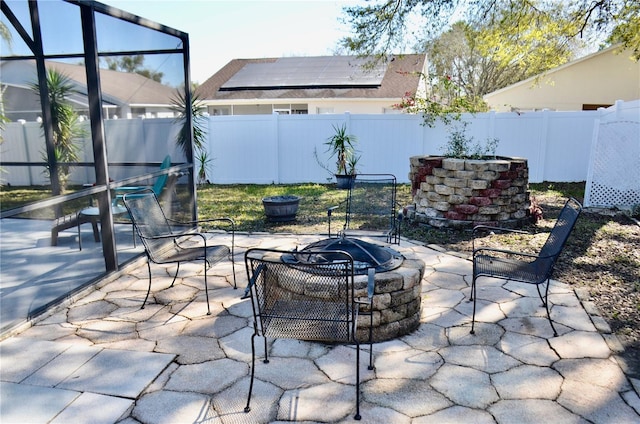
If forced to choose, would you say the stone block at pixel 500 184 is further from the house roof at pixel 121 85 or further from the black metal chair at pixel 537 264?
the house roof at pixel 121 85

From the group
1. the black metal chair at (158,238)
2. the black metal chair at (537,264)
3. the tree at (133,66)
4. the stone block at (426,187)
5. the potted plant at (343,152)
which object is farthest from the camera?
the potted plant at (343,152)

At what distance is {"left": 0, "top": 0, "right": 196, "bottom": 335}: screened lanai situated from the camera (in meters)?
3.75

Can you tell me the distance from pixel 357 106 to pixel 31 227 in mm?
12438

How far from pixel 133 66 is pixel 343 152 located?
5.05 metres

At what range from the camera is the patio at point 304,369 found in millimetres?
2258

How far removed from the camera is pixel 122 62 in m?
5.17

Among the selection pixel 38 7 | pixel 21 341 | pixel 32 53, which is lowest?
pixel 21 341

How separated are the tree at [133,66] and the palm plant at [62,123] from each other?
503 millimetres

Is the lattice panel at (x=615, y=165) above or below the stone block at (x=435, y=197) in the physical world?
above

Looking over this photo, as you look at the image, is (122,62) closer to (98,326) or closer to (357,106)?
(98,326)

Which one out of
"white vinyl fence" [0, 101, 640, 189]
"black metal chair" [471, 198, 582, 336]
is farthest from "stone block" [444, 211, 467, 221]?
"white vinyl fence" [0, 101, 640, 189]

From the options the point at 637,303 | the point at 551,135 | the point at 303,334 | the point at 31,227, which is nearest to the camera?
the point at 303,334

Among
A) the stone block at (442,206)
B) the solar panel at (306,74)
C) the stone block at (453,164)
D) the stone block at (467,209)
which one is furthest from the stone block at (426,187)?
the solar panel at (306,74)

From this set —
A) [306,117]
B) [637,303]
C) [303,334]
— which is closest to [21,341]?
[303,334]
